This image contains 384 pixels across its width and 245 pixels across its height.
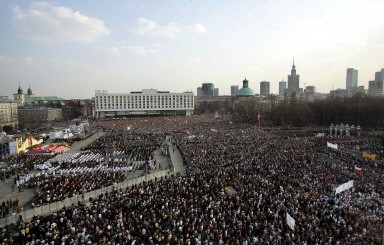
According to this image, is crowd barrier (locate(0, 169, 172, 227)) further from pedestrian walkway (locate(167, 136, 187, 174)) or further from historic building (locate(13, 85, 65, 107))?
historic building (locate(13, 85, 65, 107))

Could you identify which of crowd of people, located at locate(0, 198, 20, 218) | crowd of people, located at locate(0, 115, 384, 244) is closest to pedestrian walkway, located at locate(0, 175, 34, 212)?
crowd of people, located at locate(0, 198, 20, 218)

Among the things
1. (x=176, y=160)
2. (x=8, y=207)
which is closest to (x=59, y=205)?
(x=8, y=207)

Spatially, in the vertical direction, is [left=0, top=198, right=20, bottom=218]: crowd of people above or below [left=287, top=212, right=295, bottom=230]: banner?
below

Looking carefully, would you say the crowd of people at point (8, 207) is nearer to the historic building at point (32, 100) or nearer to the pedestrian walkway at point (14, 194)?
the pedestrian walkway at point (14, 194)

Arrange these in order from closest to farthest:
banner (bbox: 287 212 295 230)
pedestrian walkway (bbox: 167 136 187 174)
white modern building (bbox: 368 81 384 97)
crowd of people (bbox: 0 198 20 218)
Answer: banner (bbox: 287 212 295 230) → crowd of people (bbox: 0 198 20 218) → pedestrian walkway (bbox: 167 136 187 174) → white modern building (bbox: 368 81 384 97)

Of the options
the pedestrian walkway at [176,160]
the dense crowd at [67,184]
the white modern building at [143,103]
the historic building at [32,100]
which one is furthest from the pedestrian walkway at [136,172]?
the historic building at [32,100]

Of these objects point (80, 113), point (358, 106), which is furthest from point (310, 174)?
point (80, 113)
